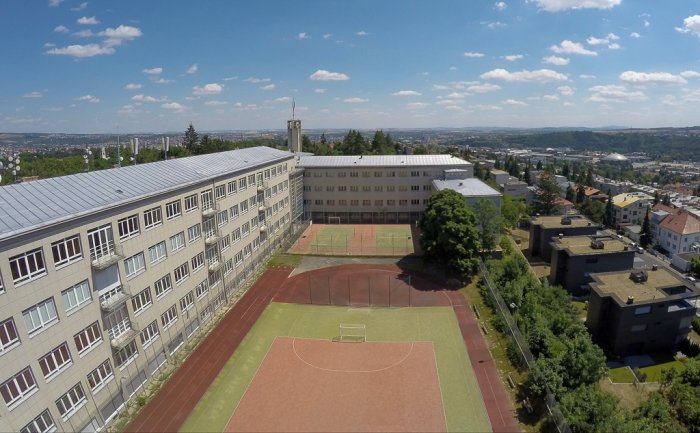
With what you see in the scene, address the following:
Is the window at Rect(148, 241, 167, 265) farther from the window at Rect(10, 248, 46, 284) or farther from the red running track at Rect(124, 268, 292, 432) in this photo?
the window at Rect(10, 248, 46, 284)

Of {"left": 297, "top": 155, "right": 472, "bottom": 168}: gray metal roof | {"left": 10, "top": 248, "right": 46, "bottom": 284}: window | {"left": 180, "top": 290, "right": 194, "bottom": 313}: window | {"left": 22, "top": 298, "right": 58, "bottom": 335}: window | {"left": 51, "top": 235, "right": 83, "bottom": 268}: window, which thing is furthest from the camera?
{"left": 297, "top": 155, "right": 472, "bottom": 168}: gray metal roof

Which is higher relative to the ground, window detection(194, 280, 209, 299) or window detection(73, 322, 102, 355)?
window detection(73, 322, 102, 355)

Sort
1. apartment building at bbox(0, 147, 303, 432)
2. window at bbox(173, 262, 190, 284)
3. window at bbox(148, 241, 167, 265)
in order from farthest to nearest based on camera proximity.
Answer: window at bbox(173, 262, 190, 284)
window at bbox(148, 241, 167, 265)
apartment building at bbox(0, 147, 303, 432)

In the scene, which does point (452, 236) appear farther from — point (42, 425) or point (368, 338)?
point (42, 425)

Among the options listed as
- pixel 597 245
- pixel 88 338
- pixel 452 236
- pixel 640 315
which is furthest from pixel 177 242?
pixel 597 245

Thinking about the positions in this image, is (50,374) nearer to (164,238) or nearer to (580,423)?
(164,238)

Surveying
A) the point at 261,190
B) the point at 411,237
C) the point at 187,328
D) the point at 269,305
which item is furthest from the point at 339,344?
the point at 411,237

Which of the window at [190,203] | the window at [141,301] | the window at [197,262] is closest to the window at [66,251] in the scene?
the window at [141,301]

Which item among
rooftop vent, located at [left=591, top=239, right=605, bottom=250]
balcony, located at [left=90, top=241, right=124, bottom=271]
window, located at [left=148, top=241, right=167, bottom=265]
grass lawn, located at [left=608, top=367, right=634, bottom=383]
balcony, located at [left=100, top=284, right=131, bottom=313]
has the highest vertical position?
balcony, located at [left=90, top=241, right=124, bottom=271]

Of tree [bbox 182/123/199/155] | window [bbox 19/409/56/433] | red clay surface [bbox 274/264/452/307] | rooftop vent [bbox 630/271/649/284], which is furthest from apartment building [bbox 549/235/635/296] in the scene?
tree [bbox 182/123/199/155]
